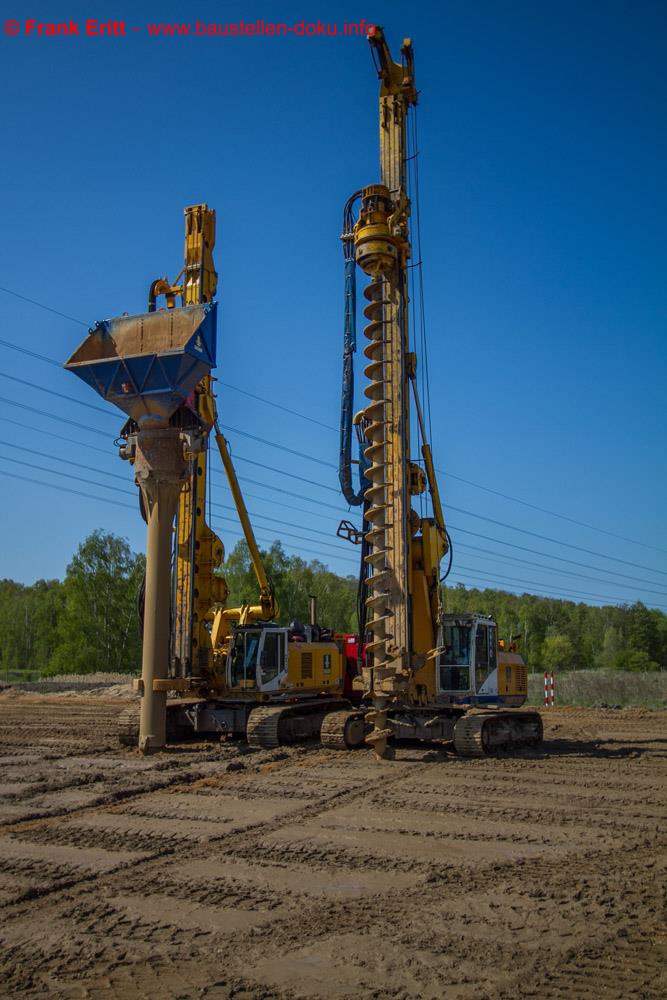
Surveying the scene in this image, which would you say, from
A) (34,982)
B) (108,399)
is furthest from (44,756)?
(34,982)

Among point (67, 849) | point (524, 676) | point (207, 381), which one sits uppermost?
point (207, 381)

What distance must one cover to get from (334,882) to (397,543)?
8745 millimetres

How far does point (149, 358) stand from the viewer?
1617 centimetres

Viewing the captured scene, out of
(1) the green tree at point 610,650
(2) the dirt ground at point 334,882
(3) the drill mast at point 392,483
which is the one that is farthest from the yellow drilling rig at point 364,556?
(1) the green tree at point 610,650

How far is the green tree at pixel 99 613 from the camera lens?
56281mm

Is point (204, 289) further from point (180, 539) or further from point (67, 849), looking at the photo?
point (67, 849)

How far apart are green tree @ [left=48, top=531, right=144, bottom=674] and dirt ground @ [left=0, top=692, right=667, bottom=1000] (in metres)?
43.8

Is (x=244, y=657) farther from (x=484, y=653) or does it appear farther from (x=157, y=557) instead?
(x=484, y=653)

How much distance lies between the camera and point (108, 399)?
16.8 meters

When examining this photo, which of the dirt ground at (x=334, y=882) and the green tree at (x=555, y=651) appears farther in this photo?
the green tree at (x=555, y=651)

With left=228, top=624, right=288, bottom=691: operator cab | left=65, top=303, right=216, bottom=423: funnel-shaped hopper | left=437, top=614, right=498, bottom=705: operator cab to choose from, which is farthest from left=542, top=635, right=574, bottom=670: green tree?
left=65, top=303, right=216, bottom=423: funnel-shaped hopper

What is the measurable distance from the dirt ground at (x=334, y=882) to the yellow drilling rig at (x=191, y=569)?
117 inches

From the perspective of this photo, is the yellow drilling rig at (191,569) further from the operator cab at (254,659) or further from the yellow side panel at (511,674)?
the yellow side panel at (511,674)

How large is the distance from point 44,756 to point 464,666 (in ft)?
27.5
